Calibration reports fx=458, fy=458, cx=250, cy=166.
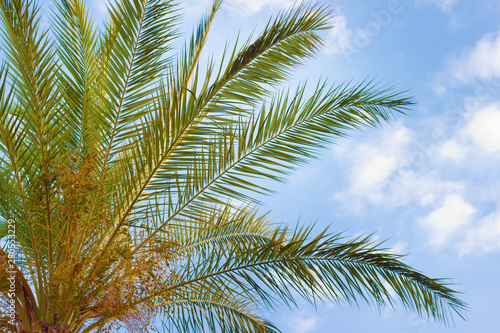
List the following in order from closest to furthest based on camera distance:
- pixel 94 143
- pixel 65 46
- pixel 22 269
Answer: pixel 22 269, pixel 94 143, pixel 65 46

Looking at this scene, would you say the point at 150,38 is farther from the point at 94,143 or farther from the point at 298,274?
the point at 298,274

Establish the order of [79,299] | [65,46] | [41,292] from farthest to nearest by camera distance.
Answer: [65,46] < [41,292] < [79,299]

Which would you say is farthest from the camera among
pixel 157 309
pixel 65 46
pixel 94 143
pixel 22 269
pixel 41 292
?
pixel 65 46

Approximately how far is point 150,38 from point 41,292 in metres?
2.48

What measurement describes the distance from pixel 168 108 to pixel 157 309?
6.05 ft

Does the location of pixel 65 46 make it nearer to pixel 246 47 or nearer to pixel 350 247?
pixel 246 47

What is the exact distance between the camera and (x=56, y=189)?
3.62 m

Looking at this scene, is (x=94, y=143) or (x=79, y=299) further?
(x=94, y=143)

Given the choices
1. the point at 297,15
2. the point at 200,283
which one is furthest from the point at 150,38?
the point at 200,283

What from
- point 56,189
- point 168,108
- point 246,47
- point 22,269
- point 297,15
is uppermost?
point 297,15

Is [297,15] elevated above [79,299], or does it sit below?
above

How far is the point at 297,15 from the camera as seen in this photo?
172 inches

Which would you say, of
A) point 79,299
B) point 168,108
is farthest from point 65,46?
point 79,299

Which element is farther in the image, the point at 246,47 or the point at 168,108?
the point at 246,47
